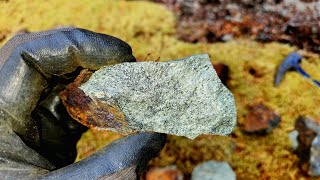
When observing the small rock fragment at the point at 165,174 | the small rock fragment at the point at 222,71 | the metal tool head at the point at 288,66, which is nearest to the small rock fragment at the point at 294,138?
the metal tool head at the point at 288,66

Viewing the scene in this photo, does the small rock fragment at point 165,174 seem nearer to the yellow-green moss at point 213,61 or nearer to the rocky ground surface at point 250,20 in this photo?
the yellow-green moss at point 213,61

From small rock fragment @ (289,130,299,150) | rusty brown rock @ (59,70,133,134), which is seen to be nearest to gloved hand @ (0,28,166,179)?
rusty brown rock @ (59,70,133,134)

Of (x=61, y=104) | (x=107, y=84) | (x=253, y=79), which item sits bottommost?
(x=253, y=79)

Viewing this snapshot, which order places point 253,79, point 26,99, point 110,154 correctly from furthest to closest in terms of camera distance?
point 253,79, point 26,99, point 110,154

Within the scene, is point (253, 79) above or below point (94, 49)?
below

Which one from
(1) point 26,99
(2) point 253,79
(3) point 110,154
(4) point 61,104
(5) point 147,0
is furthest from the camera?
(5) point 147,0

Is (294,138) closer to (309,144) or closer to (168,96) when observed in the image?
(309,144)

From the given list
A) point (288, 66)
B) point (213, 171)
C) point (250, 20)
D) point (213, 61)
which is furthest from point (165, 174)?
point (250, 20)

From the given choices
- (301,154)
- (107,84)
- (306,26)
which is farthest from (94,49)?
(306,26)

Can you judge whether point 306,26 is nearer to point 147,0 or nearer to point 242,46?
point 242,46
